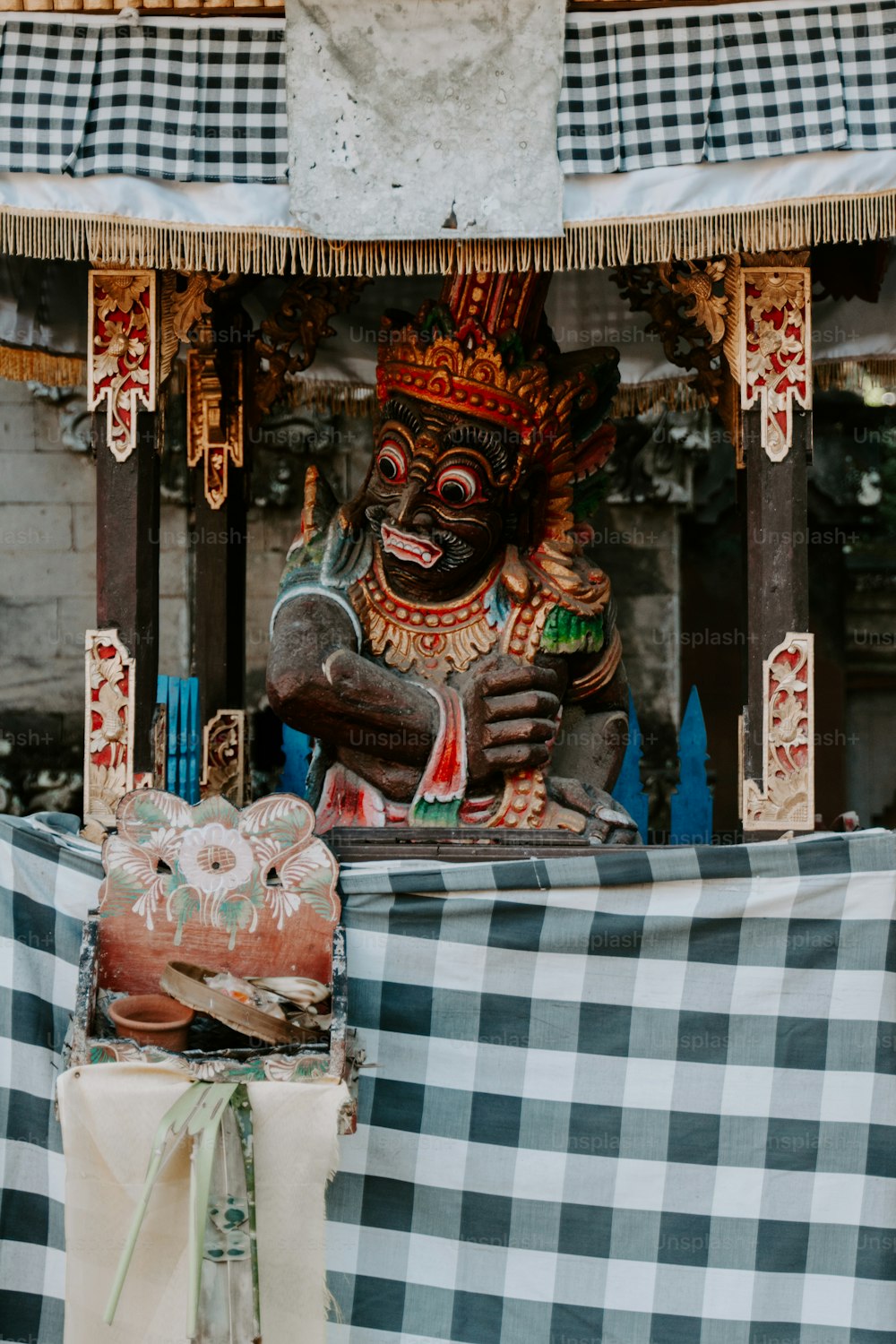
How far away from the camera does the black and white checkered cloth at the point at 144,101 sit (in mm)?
6289

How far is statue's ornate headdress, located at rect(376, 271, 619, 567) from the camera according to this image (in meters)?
7.28

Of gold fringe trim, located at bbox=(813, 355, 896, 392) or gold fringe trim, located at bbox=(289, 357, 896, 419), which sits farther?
gold fringe trim, located at bbox=(289, 357, 896, 419)

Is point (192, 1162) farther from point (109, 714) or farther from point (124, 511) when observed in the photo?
point (124, 511)

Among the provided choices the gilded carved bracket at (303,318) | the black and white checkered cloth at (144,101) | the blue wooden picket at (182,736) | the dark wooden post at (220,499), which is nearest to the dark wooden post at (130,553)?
the black and white checkered cloth at (144,101)

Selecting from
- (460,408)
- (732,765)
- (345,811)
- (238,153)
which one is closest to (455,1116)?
(345,811)

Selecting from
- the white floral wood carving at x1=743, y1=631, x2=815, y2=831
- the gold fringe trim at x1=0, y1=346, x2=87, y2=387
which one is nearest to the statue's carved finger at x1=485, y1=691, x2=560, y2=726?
the white floral wood carving at x1=743, y1=631, x2=815, y2=831

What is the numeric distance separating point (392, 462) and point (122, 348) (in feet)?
3.78

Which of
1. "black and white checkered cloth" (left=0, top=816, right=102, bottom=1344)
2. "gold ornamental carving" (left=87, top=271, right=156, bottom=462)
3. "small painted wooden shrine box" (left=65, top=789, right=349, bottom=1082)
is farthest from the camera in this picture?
"gold ornamental carving" (left=87, top=271, right=156, bottom=462)

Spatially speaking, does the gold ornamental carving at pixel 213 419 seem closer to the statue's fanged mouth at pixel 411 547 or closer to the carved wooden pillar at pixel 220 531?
the carved wooden pillar at pixel 220 531

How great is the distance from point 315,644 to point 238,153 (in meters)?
1.79

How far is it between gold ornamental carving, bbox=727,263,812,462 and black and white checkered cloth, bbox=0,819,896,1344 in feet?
5.36

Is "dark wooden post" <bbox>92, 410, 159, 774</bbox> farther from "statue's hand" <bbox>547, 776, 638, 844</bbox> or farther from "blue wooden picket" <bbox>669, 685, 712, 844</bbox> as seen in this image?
"blue wooden picket" <bbox>669, 685, 712, 844</bbox>

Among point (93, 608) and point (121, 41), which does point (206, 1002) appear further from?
point (93, 608)

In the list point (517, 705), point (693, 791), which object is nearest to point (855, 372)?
point (693, 791)
